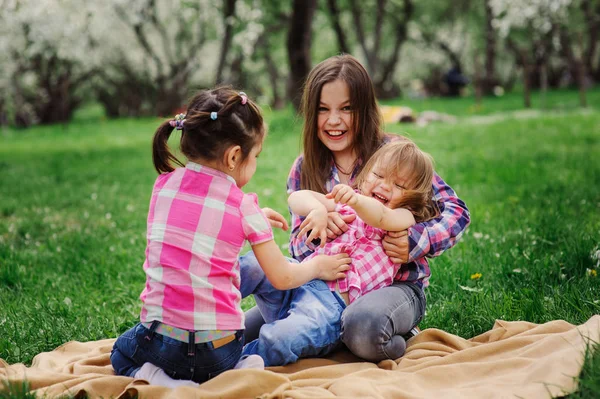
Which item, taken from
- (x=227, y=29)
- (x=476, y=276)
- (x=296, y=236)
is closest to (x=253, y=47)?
(x=227, y=29)

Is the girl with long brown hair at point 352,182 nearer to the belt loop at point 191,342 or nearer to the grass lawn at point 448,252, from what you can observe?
the grass lawn at point 448,252

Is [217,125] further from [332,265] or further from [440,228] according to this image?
[440,228]

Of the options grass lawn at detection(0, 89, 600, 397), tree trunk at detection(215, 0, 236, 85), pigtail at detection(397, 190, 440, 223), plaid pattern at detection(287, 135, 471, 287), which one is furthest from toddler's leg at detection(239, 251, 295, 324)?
tree trunk at detection(215, 0, 236, 85)

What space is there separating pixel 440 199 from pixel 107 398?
1957 millimetres

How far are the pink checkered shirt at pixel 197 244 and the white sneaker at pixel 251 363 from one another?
216mm

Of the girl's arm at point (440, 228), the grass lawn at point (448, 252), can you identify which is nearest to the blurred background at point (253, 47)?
the grass lawn at point (448, 252)

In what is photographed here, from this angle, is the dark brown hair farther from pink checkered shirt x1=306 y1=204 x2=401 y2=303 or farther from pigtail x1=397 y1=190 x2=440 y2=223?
pigtail x1=397 y1=190 x2=440 y2=223

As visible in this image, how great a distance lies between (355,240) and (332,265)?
258mm

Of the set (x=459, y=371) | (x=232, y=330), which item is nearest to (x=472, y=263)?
(x=459, y=371)

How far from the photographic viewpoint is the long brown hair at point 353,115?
3500 millimetres

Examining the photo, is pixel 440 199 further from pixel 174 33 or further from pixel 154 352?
pixel 174 33

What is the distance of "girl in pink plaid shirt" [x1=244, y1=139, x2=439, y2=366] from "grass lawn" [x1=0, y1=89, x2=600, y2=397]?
0.66 m

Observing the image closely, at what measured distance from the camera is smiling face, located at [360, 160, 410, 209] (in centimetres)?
323

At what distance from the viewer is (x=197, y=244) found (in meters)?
2.63
